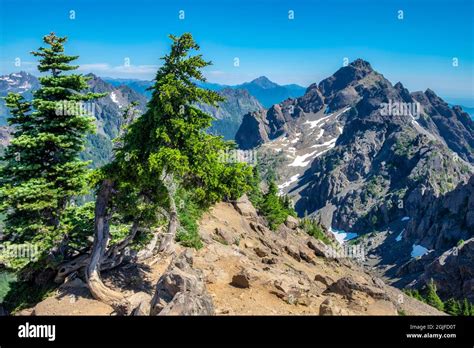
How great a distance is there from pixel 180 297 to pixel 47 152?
13.9 meters

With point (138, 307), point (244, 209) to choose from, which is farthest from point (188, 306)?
point (244, 209)

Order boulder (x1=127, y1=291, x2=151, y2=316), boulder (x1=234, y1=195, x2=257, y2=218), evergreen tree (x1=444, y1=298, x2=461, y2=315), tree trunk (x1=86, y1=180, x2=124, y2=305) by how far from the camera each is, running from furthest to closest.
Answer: evergreen tree (x1=444, y1=298, x2=461, y2=315), boulder (x1=234, y1=195, x2=257, y2=218), tree trunk (x1=86, y1=180, x2=124, y2=305), boulder (x1=127, y1=291, x2=151, y2=316)

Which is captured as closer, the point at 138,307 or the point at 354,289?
the point at 138,307

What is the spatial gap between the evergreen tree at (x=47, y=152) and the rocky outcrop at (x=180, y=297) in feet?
27.6

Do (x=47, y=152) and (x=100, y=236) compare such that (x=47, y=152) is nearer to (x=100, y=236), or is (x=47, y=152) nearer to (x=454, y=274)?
(x=100, y=236)

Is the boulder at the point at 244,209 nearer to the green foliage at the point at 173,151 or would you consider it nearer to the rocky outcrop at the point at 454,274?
the green foliage at the point at 173,151

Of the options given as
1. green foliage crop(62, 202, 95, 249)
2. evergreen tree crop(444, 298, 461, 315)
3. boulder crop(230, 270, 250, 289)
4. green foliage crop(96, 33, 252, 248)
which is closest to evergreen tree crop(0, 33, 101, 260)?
green foliage crop(62, 202, 95, 249)

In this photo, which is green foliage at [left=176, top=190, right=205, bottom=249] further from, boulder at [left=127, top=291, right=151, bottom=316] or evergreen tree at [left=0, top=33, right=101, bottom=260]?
boulder at [left=127, top=291, right=151, bottom=316]

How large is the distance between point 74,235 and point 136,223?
170 inches

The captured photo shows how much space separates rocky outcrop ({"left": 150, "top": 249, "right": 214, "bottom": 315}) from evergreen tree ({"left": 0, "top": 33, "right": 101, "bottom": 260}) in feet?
27.6

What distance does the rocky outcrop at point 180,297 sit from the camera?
1412 centimetres

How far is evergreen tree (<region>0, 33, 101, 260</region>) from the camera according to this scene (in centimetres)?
2131

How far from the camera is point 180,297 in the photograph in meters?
14.6
